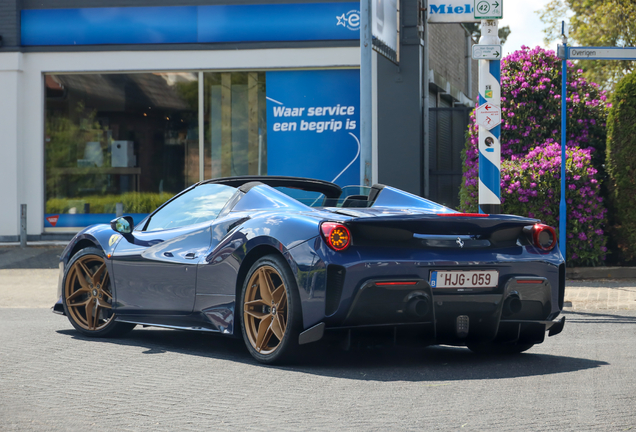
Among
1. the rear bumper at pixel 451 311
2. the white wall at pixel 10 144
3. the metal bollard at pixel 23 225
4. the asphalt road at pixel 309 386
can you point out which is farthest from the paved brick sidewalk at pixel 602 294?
the white wall at pixel 10 144

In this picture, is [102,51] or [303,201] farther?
[102,51]

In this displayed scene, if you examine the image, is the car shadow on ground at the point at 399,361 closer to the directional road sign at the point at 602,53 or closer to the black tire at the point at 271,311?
the black tire at the point at 271,311

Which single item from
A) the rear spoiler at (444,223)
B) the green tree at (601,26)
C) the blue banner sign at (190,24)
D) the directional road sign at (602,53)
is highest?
the green tree at (601,26)

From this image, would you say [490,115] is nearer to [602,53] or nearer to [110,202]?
[602,53]

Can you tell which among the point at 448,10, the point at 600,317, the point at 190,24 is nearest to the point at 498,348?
the point at 600,317

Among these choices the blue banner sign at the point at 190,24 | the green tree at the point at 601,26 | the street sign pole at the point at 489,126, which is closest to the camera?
the street sign pole at the point at 489,126

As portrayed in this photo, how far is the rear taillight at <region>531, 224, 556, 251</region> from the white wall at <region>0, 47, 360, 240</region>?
10.5 metres

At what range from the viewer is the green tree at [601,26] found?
35.2 m

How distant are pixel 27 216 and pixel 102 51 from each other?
342 centimetres

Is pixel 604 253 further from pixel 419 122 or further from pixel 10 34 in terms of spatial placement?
pixel 10 34

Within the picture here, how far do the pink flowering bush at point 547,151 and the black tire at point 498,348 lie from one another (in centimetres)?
593

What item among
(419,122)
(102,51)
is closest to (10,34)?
(102,51)

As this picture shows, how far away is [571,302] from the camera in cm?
940

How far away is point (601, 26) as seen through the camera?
35.8 metres
